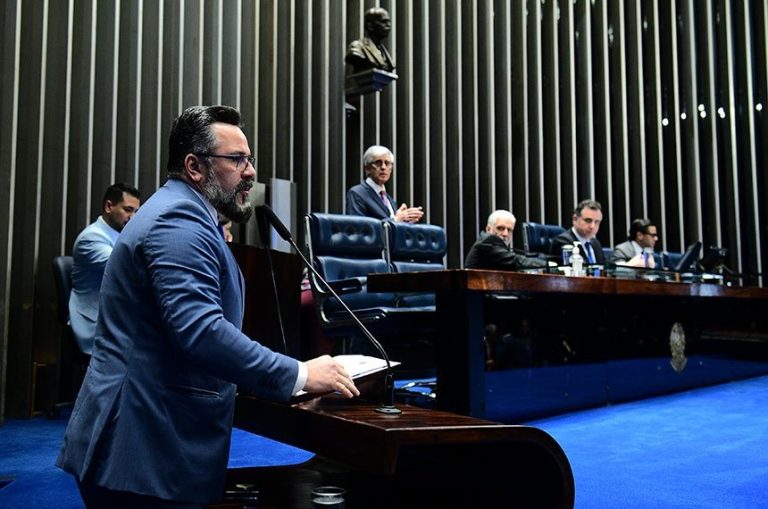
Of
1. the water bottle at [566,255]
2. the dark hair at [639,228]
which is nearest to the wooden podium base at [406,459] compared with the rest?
the water bottle at [566,255]

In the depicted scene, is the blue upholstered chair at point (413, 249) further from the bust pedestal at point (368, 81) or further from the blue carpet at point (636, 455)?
the bust pedestal at point (368, 81)

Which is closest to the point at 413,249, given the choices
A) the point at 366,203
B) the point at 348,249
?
the point at 348,249

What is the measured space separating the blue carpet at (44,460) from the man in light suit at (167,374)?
0.94m

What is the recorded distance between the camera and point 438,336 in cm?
266

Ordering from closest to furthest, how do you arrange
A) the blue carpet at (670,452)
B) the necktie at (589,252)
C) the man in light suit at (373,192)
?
the blue carpet at (670,452)
the man in light suit at (373,192)
the necktie at (589,252)

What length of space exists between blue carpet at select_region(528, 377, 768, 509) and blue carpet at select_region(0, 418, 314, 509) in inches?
38.8

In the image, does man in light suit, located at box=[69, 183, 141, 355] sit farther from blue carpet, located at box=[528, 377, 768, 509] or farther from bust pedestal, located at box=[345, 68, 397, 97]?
bust pedestal, located at box=[345, 68, 397, 97]

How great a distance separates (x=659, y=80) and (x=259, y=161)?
13.9 feet

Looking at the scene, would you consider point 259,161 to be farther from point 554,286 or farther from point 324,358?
point 324,358

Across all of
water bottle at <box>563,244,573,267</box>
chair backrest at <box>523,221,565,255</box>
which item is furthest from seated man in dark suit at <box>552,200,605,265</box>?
water bottle at <box>563,244,573,267</box>

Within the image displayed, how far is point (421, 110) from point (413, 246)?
2114 millimetres

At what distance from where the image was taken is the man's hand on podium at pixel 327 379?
117cm

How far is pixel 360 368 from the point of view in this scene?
1.32m

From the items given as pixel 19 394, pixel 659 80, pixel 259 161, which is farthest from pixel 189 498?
pixel 659 80
